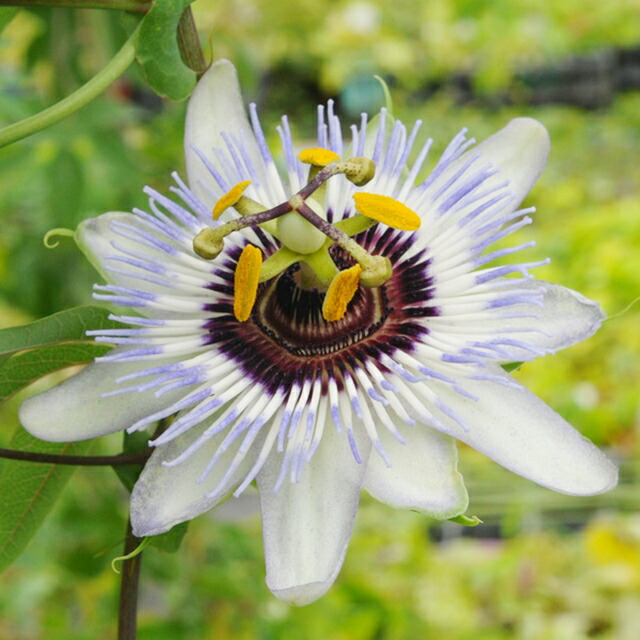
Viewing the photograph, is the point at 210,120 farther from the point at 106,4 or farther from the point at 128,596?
the point at 128,596

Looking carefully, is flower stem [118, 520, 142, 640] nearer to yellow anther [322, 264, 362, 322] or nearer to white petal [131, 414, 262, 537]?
white petal [131, 414, 262, 537]

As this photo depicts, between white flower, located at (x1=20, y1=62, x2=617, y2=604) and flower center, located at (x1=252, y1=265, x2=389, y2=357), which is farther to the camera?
flower center, located at (x1=252, y1=265, x2=389, y2=357)

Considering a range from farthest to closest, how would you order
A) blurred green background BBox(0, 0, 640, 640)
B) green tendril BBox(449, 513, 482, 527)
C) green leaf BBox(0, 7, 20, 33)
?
blurred green background BBox(0, 0, 640, 640) → green leaf BBox(0, 7, 20, 33) → green tendril BBox(449, 513, 482, 527)

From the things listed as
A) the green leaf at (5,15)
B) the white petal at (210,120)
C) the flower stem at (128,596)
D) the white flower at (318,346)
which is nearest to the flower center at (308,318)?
the white flower at (318,346)

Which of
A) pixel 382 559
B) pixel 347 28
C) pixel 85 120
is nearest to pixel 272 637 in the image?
pixel 382 559

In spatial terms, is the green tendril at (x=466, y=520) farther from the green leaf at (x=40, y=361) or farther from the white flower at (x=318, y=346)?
the green leaf at (x=40, y=361)

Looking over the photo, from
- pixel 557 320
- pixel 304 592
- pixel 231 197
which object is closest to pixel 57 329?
pixel 231 197

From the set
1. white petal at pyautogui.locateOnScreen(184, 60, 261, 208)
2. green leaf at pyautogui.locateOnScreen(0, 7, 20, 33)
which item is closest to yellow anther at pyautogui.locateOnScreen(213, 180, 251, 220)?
white petal at pyautogui.locateOnScreen(184, 60, 261, 208)
